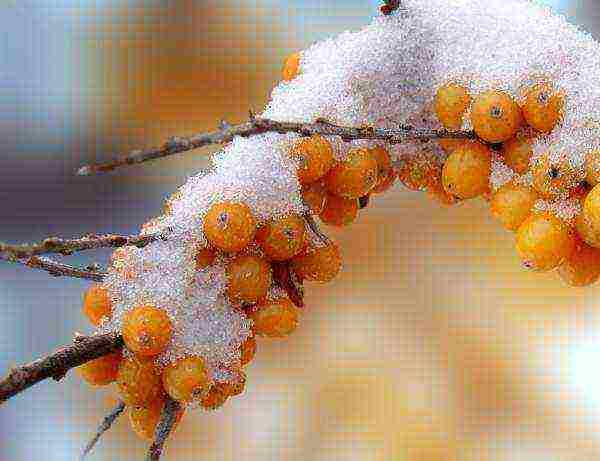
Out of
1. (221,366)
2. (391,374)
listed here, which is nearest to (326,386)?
(391,374)

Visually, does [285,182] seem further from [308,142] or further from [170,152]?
[170,152]

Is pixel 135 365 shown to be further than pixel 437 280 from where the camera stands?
No

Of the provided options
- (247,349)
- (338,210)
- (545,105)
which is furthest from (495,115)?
(247,349)

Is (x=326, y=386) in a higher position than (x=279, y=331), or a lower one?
lower

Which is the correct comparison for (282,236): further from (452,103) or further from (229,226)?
(452,103)

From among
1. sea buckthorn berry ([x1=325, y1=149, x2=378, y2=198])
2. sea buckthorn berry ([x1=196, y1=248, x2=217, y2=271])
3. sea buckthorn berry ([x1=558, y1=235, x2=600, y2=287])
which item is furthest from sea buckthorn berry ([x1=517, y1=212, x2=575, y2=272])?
sea buckthorn berry ([x1=196, y1=248, x2=217, y2=271])

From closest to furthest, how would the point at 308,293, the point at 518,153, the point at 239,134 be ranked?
the point at 239,134
the point at 518,153
the point at 308,293

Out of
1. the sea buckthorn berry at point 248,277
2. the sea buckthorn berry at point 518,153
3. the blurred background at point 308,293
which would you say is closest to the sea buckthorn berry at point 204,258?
the sea buckthorn berry at point 248,277
